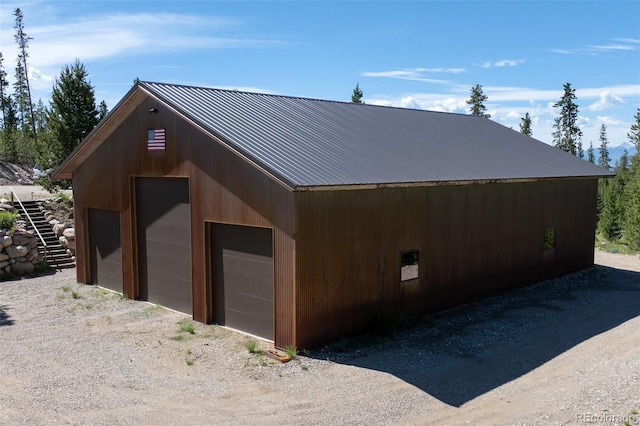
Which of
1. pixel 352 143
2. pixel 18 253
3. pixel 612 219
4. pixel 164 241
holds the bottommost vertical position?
pixel 612 219

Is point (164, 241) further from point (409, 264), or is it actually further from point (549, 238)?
point (549, 238)

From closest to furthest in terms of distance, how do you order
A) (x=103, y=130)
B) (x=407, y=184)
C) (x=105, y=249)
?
(x=407, y=184), (x=103, y=130), (x=105, y=249)

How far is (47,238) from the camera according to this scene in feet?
67.0

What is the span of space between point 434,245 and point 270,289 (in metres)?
4.36

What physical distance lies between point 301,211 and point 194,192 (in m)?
3.53

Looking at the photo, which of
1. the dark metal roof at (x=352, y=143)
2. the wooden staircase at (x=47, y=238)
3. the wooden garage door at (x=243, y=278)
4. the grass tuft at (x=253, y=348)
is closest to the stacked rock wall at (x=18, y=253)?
the wooden staircase at (x=47, y=238)

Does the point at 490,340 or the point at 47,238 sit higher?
the point at 47,238

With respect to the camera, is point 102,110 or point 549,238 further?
point 102,110

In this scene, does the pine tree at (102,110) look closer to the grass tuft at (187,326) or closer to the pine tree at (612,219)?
the grass tuft at (187,326)

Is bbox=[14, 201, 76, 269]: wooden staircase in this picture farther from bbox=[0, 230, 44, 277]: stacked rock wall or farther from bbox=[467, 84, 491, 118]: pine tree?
bbox=[467, 84, 491, 118]: pine tree

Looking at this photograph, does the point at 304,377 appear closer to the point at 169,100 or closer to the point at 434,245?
the point at 434,245

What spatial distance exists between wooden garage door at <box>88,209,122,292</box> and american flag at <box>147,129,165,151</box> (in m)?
3.09

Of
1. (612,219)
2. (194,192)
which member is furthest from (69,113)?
(612,219)

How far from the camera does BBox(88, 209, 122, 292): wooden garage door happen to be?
16156mm
